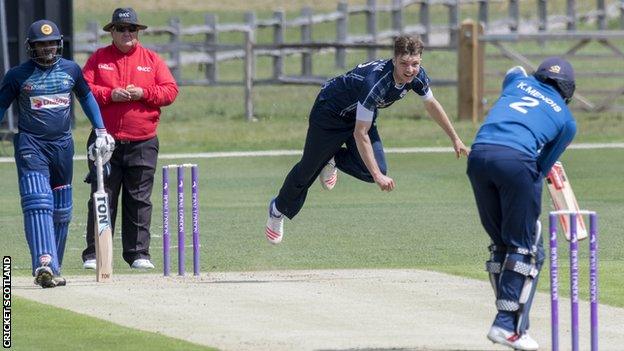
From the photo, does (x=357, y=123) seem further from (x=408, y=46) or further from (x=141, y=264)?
(x=141, y=264)

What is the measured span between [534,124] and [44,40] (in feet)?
13.5

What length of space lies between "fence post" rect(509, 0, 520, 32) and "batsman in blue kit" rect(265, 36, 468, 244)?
1223 inches

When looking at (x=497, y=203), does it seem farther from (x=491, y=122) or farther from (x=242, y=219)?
(x=242, y=219)

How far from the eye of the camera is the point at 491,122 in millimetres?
9883

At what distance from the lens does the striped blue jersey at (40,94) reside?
40.6ft

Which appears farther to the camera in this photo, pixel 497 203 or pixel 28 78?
pixel 28 78

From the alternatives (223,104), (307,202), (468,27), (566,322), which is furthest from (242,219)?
(223,104)

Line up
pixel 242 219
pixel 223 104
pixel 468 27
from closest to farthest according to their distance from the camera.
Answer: pixel 242 219
pixel 468 27
pixel 223 104

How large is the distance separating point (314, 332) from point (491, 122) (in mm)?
1766

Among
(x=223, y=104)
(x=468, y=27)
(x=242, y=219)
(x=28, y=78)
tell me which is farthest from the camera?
(x=223, y=104)

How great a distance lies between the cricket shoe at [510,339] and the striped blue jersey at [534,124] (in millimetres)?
969

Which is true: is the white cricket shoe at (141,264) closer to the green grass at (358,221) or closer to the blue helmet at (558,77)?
the green grass at (358,221)

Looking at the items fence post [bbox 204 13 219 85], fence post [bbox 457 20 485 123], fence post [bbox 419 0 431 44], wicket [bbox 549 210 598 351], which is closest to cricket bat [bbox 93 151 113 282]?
wicket [bbox 549 210 598 351]

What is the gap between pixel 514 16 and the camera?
44.6 metres
